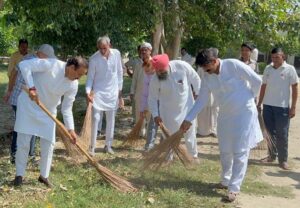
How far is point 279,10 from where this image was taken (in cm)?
1087

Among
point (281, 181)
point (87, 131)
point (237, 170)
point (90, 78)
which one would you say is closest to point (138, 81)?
point (90, 78)

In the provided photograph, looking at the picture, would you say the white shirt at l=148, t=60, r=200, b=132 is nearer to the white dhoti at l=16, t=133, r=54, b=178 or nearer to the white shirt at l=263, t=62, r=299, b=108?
the white shirt at l=263, t=62, r=299, b=108

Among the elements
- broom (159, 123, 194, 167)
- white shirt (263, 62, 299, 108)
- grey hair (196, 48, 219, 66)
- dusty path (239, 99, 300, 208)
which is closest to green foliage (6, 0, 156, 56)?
broom (159, 123, 194, 167)

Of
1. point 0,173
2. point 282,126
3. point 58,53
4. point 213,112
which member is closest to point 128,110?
point 58,53

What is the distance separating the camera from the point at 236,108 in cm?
550

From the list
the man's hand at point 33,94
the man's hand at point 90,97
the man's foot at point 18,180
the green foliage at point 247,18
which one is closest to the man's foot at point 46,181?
the man's foot at point 18,180

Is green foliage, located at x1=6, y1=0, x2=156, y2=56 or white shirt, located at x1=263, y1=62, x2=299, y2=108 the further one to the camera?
white shirt, located at x1=263, y1=62, x2=299, y2=108

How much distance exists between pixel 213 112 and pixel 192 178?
10.8 ft

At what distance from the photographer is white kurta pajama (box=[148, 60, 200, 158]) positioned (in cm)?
657

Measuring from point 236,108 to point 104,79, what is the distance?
8.28 feet

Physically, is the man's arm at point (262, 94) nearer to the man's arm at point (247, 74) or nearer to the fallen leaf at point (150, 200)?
the man's arm at point (247, 74)

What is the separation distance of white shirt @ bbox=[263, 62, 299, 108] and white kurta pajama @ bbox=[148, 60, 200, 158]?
132cm

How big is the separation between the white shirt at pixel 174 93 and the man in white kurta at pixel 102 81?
914 millimetres

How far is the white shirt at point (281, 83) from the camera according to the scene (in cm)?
726
